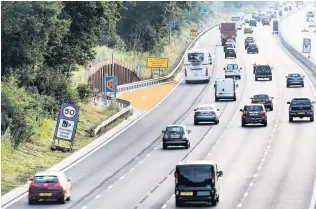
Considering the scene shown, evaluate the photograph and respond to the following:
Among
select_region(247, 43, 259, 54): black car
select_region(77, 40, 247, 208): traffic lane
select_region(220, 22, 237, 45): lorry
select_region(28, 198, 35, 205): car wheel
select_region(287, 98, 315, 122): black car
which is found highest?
select_region(220, 22, 237, 45): lorry

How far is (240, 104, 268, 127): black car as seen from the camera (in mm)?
76438

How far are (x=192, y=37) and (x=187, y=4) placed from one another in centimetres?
3673

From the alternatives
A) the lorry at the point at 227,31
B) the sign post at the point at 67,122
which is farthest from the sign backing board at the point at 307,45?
the sign post at the point at 67,122

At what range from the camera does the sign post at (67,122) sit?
208ft

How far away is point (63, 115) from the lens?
63406 millimetres

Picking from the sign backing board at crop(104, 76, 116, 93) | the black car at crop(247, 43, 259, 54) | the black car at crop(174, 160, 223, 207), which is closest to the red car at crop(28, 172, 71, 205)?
the black car at crop(174, 160, 223, 207)

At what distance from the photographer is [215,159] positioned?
61.8m

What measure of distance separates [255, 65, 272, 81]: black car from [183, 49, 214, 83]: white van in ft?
17.5

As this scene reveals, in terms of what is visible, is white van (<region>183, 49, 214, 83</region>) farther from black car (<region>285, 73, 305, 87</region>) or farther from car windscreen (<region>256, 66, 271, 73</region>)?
black car (<region>285, 73, 305, 87</region>)

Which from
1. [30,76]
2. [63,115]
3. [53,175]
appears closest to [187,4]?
[30,76]

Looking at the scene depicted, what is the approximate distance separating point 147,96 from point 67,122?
37.1 metres

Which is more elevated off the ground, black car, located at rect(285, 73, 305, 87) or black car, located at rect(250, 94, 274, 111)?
black car, located at rect(285, 73, 305, 87)

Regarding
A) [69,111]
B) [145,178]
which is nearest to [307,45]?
[69,111]

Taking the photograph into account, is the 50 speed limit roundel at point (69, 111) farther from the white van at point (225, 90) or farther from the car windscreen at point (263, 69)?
the car windscreen at point (263, 69)
